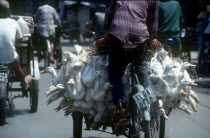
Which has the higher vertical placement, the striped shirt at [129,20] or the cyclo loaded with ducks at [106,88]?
the striped shirt at [129,20]

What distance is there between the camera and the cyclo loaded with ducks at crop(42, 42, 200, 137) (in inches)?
219

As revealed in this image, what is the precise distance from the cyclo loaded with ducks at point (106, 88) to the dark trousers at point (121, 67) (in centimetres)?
8

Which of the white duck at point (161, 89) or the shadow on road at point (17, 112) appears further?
the shadow on road at point (17, 112)

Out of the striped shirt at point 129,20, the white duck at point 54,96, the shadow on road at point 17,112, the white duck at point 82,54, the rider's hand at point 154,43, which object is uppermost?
the striped shirt at point 129,20

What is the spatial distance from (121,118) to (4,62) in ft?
10.2

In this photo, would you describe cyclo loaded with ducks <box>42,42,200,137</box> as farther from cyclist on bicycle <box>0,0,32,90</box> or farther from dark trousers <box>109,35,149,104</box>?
cyclist on bicycle <box>0,0,32,90</box>

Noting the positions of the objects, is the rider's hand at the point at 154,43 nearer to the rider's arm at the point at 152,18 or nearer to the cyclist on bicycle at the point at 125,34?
the rider's arm at the point at 152,18

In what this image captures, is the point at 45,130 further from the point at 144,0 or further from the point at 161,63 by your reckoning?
the point at 144,0

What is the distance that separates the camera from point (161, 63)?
576cm

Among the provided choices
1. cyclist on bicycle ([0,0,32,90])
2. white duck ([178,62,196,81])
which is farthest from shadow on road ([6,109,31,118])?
white duck ([178,62,196,81])

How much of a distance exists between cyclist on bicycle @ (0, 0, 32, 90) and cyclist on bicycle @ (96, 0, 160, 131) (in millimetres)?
2747

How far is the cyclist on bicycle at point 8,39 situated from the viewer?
7953 mm

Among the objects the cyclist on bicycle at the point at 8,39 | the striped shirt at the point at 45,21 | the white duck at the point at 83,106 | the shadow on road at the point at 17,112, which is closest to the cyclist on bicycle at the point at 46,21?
the striped shirt at the point at 45,21

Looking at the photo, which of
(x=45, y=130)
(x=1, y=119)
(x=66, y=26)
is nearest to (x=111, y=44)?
(x=45, y=130)
